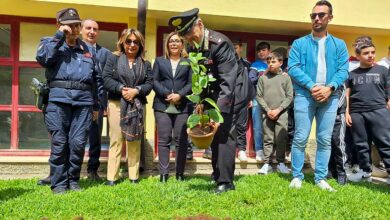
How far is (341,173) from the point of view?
5398 millimetres

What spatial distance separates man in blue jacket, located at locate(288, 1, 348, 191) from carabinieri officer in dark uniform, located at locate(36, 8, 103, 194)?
260 cm

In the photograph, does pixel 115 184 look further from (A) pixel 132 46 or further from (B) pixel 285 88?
(B) pixel 285 88

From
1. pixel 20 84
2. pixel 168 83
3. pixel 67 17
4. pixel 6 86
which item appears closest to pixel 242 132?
pixel 168 83

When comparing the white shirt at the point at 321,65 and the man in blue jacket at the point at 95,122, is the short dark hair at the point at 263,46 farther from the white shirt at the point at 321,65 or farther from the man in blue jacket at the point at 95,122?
the man in blue jacket at the point at 95,122

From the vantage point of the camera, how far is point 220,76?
449 centimetres

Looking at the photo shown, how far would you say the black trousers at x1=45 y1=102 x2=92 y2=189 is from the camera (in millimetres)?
4695

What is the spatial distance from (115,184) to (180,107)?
52.5 inches

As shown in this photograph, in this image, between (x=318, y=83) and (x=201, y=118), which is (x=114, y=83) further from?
(x=318, y=83)

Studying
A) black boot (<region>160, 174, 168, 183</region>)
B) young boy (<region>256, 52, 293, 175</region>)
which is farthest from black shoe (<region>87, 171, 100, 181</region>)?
young boy (<region>256, 52, 293, 175</region>)

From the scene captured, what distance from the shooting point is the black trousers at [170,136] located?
5.38 meters

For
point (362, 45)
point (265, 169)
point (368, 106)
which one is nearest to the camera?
point (362, 45)

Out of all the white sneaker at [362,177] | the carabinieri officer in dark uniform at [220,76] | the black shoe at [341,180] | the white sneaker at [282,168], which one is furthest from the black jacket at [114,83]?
the white sneaker at [362,177]

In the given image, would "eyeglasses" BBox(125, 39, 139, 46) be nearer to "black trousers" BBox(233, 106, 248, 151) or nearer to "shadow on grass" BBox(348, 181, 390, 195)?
"black trousers" BBox(233, 106, 248, 151)

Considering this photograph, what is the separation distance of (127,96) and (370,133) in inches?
137
